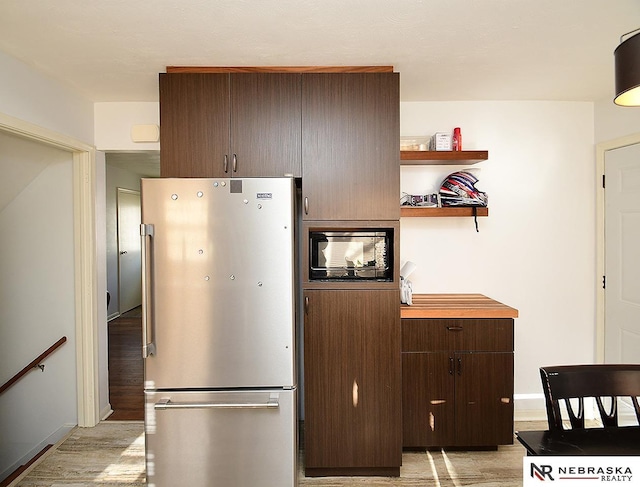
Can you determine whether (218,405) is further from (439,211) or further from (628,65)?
(628,65)

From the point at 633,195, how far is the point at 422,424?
210 centimetres

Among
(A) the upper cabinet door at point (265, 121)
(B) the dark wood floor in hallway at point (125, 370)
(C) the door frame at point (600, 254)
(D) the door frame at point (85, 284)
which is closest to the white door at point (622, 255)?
(C) the door frame at point (600, 254)

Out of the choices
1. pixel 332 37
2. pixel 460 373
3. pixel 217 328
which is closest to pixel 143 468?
pixel 217 328

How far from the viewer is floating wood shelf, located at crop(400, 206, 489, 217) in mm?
3158

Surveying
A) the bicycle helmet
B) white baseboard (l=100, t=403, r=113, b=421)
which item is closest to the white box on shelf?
the bicycle helmet

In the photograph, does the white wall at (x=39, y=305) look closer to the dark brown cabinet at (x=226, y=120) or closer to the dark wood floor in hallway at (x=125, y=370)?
the dark wood floor in hallway at (x=125, y=370)

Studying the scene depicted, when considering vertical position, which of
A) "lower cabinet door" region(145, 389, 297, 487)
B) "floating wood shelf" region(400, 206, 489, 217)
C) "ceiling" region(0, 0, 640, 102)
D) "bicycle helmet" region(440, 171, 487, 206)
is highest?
"ceiling" region(0, 0, 640, 102)

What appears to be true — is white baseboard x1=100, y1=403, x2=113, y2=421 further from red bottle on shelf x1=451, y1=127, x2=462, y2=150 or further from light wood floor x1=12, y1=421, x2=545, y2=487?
red bottle on shelf x1=451, y1=127, x2=462, y2=150

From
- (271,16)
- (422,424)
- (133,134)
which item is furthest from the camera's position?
(133,134)

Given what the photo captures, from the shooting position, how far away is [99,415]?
11.3 ft

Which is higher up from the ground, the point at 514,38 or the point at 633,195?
the point at 514,38

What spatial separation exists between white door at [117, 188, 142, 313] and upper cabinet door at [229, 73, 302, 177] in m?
5.23

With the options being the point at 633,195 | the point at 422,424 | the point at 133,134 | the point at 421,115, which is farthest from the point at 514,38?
the point at 133,134

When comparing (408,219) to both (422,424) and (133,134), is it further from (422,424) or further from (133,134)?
(133,134)
